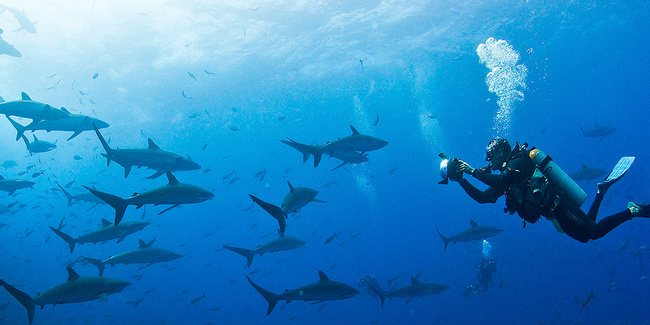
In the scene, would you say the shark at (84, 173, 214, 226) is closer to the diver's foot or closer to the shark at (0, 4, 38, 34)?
the diver's foot

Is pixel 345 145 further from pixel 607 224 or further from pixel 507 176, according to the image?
pixel 607 224

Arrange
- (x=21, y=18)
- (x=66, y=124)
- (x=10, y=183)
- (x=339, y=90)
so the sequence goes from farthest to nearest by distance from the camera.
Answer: (x=339, y=90) < (x=21, y=18) < (x=10, y=183) < (x=66, y=124)

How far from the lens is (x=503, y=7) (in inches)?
1123

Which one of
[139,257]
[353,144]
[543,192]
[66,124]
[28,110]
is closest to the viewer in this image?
[543,192]

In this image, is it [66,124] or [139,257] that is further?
[139,257]

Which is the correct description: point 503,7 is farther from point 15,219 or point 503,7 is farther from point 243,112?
point 15,219

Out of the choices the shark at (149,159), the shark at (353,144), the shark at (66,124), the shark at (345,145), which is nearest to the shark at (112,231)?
the shark at (149,159)

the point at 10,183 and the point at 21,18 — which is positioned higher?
the point at 21,18

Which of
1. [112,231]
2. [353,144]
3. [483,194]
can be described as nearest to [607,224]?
[483,194]

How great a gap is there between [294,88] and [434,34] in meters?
17.7

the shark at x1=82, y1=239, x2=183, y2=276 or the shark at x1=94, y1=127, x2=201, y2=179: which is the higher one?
the shark at x1=94, y1=127, x2=201, y2=179

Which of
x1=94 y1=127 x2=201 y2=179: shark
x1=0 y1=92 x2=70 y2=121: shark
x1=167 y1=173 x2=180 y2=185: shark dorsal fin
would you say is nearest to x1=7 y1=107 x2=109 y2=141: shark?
x1=0 y1=92 x2=70 y2=121: shark

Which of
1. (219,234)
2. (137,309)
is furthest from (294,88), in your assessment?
(219,234)

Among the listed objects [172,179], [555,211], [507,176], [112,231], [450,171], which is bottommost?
[112,231]
